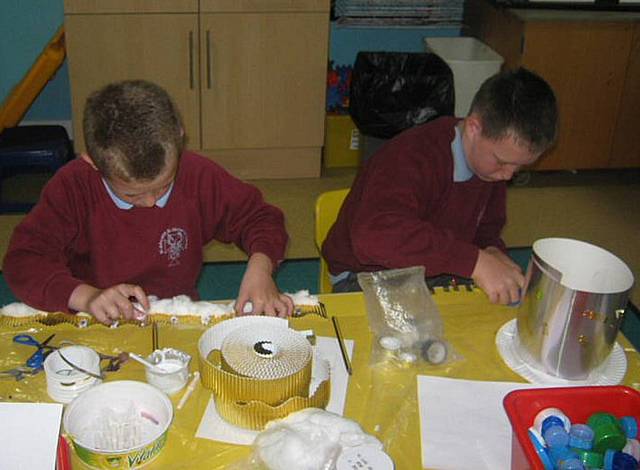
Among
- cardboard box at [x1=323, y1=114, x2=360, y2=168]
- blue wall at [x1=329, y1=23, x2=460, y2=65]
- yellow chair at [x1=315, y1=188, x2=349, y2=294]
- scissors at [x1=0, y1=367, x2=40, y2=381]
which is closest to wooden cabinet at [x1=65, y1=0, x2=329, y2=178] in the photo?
cardboard box at [x1=323, y1=114, x2=360, y2=168]

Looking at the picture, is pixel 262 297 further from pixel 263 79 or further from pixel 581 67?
pixel 581 67

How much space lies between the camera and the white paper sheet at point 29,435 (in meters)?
0.84

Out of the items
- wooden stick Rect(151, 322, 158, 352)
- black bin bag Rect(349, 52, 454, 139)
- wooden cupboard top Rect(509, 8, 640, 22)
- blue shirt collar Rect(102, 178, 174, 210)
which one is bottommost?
black bin bag Rect(349, 52, 454, 139)

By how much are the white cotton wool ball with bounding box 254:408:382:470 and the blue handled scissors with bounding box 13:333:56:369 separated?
1.22 feet

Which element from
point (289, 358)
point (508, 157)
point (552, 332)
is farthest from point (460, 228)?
point (289, 358)

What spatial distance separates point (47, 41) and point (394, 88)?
1465 mm

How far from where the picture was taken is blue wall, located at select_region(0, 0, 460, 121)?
3092 mm

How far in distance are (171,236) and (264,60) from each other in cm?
185

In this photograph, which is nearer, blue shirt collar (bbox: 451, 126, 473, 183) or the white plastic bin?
blue shirt collar (bbox: 451, 126, 473, 183)

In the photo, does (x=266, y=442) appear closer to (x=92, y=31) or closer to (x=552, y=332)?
(x=552, y=332)

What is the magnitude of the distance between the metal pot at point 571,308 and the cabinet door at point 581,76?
2.19 meters

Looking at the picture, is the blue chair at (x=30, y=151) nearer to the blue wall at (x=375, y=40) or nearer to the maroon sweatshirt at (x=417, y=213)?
the blue wall at (x=375, y=40)

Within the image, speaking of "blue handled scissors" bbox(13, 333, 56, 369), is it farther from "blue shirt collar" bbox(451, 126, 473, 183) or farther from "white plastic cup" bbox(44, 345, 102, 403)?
"blue shirt collar" bbox(451, 126, 473, 183)

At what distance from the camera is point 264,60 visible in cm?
310
